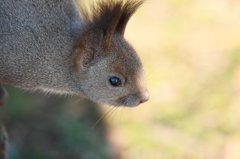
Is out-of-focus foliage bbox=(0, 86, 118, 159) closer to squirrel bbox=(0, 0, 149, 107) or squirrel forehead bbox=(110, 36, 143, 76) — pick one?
squirrel bbox=(0, 0, 149, 107)

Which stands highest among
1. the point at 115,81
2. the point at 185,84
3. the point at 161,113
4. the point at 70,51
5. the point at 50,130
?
the point at 185,84

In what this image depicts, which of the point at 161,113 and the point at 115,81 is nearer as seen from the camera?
the point at 115,81

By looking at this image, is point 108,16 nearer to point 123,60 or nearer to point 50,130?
point 123,60

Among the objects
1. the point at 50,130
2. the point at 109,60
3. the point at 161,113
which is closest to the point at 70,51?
the point at 109,60

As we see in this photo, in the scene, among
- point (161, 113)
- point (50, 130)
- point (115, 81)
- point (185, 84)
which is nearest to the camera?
point (115, 81)

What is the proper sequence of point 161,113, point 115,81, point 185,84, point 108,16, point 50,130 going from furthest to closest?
1. point 185,84
2. point 161,113
3. point 50,130
4. point 115,81
5. point 108,16

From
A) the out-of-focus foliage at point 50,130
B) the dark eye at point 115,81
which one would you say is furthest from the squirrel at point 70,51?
the out-of-focus foliage at point 50,130

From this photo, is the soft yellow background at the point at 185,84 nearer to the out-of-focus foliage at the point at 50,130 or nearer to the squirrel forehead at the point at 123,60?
the out-of-focus foliage at the point at 50,130
